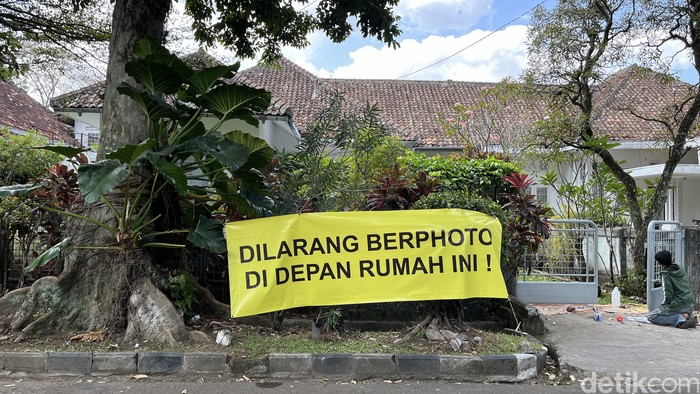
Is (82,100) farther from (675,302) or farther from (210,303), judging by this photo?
(675,302)

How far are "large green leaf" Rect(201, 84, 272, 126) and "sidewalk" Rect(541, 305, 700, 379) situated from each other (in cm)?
423

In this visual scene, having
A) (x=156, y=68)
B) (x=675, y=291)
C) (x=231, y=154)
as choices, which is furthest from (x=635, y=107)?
(x=156, y=68)

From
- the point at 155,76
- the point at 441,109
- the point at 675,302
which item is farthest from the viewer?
the point at 441,109

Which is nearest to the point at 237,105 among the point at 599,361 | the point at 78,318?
the point at 78,318

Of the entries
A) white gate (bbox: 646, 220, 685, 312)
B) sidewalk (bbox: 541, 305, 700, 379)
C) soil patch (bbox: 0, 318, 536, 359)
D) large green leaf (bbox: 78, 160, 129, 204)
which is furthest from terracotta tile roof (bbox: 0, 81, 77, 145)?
white gate (bbox: 646, 220, 685, 312)

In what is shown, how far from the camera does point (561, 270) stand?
8.43 metres

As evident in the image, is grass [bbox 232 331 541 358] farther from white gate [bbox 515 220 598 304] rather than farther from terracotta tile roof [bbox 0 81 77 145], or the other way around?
terracotta tile roof [bbox 0 81 77 145]

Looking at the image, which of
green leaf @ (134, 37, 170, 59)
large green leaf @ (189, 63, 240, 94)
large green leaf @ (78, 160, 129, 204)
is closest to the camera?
large green leaf @ (78, 160, 129, 204)

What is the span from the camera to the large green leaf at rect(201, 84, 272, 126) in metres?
5.50

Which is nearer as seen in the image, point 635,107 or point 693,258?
point 693,258

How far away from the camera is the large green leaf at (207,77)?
17.4 feet

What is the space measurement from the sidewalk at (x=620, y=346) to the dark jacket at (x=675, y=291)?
0.34 m

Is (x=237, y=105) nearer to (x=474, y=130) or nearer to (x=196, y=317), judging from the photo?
(x=196, y=317)

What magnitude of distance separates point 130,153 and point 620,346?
5630 millimetres
